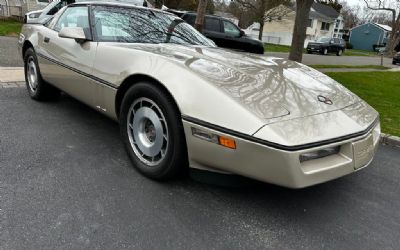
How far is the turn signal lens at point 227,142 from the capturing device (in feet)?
7.47

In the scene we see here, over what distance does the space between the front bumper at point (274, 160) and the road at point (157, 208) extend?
395mm

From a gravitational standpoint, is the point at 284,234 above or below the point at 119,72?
below

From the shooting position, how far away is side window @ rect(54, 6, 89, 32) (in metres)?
3.75

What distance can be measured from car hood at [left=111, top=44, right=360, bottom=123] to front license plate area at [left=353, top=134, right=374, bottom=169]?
1.05 feet

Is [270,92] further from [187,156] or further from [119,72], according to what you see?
[119,72]

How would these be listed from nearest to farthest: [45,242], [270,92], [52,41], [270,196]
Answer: [45,242] → [270,92] → [270,196] → [52,41]

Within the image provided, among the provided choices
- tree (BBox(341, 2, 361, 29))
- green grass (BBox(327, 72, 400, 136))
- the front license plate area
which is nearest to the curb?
green grass (BBox(327, 72, 400, 136))

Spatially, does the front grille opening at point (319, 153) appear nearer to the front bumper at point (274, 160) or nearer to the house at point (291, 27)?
the front bumper at point (274, 160)

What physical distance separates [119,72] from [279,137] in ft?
5.09

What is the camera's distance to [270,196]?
2863 millimetres

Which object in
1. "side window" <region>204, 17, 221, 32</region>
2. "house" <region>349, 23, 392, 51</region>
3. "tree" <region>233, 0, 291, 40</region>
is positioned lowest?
"house" <region>349, 23, 392, 51</region>

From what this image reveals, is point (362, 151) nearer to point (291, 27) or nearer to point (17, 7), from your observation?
point (17, 7)

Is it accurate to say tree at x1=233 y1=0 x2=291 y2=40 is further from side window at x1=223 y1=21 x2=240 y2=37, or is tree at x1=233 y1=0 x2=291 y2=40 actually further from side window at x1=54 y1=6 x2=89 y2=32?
side window at x1=54 y1=6 x2=89 y2=32

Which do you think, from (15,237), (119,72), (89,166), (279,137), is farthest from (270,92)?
(15,237)
